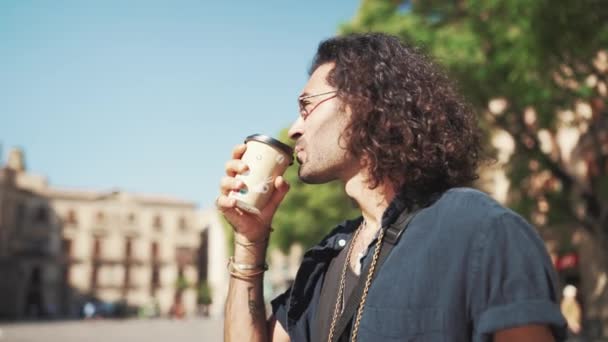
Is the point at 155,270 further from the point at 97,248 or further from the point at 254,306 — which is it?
the point at 254,306

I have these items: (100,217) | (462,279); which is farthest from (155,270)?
(462,279)

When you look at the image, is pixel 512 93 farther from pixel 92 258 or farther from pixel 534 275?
Result: pixel 92 258

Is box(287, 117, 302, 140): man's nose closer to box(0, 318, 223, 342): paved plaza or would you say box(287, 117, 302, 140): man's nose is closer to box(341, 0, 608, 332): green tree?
box(341, 0, 608, 332): green tree

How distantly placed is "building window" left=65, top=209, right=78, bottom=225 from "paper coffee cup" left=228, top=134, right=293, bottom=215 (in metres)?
67.4

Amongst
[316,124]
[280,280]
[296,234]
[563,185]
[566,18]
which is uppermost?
[566,18]

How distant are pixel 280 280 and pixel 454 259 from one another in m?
61.2

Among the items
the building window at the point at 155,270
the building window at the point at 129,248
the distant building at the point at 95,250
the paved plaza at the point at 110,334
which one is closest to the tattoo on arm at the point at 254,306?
the paved plaza at the point at 110,334

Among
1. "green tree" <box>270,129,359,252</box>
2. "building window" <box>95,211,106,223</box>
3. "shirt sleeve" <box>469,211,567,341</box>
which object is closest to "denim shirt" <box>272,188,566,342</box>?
"shirt sleeve" <box>469,211,567,341</box>

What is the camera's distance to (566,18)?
9391 mm

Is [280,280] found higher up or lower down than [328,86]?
lower down

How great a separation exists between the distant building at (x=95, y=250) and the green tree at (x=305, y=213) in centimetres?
2971

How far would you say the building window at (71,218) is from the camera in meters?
64.7

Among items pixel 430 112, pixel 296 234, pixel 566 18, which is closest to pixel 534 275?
pixel 430 112

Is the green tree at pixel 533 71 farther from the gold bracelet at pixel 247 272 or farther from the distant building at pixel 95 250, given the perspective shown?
the distant building at pixel 95 250
